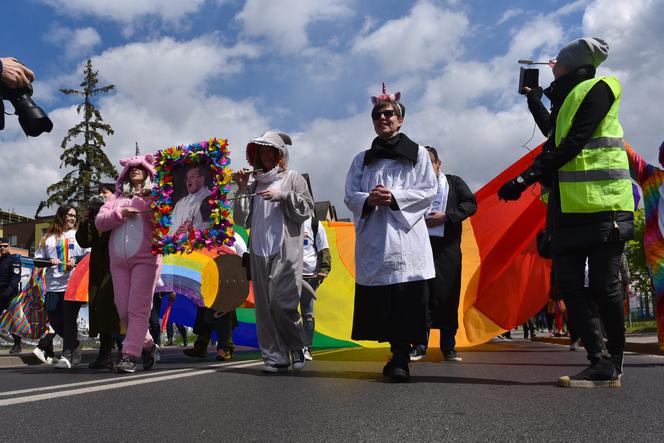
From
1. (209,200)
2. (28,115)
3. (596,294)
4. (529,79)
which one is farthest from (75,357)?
(596,294)

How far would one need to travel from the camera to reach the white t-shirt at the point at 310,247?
7605 mm

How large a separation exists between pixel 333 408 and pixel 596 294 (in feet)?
6.38

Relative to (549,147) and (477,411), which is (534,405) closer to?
(477,411)

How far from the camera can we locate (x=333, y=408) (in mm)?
3174

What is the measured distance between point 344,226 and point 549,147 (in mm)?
5649

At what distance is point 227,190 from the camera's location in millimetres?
5816

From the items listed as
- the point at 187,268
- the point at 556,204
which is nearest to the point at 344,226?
the point at 187,268

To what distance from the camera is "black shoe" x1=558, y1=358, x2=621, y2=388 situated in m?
3.94

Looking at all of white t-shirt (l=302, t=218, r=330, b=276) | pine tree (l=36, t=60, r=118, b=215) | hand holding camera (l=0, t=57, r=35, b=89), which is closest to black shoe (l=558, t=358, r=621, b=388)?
hand holding camera (l=0, t=57, r=35, b=89)

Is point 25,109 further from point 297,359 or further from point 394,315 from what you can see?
point 297,359

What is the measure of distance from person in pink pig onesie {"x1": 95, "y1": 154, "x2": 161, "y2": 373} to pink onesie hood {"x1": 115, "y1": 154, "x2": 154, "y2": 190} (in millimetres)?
241

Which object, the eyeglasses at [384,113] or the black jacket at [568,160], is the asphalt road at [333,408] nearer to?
the black jacket at [568,160]

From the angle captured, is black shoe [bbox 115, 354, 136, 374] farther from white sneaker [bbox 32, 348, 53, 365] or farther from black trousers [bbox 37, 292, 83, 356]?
white sneaker [bbox 32, 348, 53, 365]

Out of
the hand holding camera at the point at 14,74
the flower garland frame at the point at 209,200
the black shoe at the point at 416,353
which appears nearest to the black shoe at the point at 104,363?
the flower garland frame at the point at 209,200
